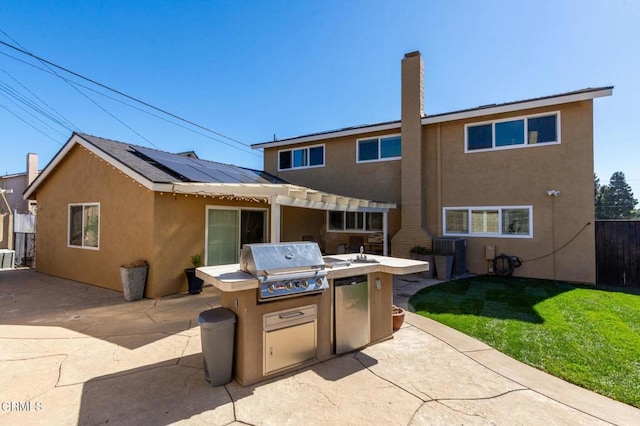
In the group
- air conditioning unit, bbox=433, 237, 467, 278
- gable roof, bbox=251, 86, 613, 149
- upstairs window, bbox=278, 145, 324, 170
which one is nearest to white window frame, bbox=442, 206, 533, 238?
air conditioning unit, bbox=433, 237, 467, 278

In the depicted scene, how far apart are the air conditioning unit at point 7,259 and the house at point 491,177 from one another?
14.3 m

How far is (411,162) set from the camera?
11.2 metres

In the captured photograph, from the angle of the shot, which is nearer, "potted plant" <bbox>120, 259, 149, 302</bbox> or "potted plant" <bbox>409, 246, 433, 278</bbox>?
"potted plant" <bbox>120, 259, 149, 302</bbox>

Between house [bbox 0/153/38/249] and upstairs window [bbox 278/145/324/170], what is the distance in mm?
12388

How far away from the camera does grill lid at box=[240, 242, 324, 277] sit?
3.48 metres

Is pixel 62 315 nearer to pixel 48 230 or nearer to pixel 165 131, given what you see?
pixel 48 230

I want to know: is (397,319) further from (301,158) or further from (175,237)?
(301,158)

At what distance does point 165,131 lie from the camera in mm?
19047

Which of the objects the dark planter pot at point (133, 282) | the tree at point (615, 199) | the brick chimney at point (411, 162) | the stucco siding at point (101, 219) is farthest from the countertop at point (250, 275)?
the tree at point (615, 199)

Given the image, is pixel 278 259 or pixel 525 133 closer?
pixel 278 259

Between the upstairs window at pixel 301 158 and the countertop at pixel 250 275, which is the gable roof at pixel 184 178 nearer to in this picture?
the countertop at pixel 250 275

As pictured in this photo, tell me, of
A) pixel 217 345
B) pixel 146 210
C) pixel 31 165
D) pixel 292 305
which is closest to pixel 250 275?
pixel 292 305

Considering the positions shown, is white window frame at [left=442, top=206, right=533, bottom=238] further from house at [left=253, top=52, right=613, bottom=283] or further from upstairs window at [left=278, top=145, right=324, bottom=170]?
upstairs window at [left=278, top=145, right=324, bottom=170]

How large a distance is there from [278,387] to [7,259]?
15006 mm
